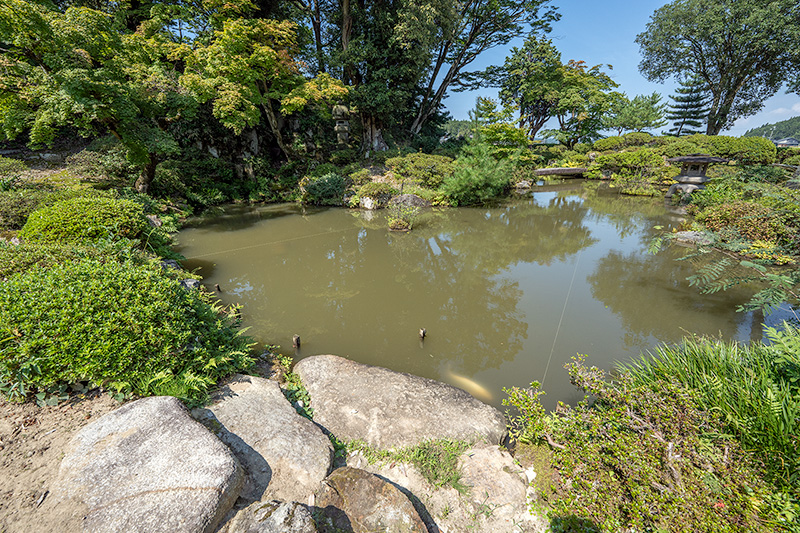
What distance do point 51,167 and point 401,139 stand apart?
16.7 m

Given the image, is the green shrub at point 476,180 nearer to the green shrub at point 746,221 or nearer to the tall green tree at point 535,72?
the green shrub at point 746,221

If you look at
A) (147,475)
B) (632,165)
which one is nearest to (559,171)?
(632,165)

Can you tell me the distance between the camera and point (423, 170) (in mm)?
13969

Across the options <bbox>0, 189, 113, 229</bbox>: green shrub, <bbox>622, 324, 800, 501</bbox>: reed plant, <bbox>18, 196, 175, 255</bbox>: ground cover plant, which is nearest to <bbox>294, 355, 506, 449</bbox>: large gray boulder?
<bbox>622, 324, 800, 501</bbox>: reed plant

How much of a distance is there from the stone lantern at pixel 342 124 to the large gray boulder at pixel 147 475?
17.7 metres

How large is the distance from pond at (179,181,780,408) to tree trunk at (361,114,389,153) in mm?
8750

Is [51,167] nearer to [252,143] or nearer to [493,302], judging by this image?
[252,143]

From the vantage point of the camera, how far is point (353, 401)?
9.55 ft

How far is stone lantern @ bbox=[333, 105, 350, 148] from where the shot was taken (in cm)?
1669

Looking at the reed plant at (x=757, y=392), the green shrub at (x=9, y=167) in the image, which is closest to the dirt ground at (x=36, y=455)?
the reed plant at (x=757, y=392)

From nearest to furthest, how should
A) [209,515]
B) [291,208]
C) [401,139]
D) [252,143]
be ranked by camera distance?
[209,515], [291,208], [252,143], [401,139]

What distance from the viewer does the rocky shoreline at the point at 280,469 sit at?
4.86 feet

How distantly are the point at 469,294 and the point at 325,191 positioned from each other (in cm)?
924

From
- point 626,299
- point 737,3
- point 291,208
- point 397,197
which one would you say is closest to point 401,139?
point 397,197
